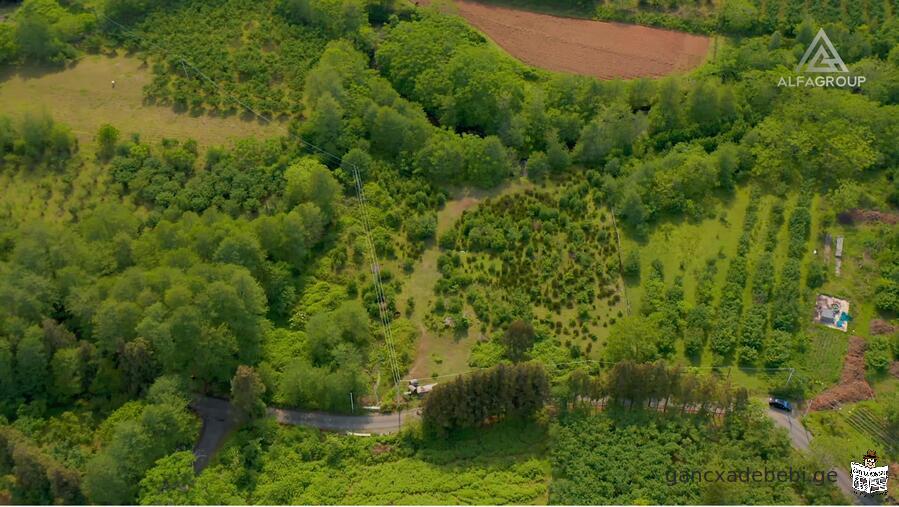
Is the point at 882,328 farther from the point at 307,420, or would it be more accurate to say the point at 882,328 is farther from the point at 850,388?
the point at 307,420

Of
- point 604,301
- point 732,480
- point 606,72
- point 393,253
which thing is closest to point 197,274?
point 393,253

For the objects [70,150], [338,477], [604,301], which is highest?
[70,150]

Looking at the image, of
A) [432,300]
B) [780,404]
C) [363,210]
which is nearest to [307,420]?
[432,300]

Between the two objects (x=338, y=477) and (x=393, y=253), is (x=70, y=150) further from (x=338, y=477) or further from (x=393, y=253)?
(x=338, y=477)

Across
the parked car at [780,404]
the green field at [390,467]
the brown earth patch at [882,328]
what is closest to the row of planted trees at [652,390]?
the parked car at [780,404]

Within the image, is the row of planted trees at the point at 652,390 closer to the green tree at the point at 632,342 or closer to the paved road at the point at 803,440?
the green tree at the point at 632,342

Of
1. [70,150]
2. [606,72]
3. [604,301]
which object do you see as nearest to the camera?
[604,301]

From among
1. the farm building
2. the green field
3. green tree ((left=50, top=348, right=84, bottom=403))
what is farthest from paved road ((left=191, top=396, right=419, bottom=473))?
the farm building
